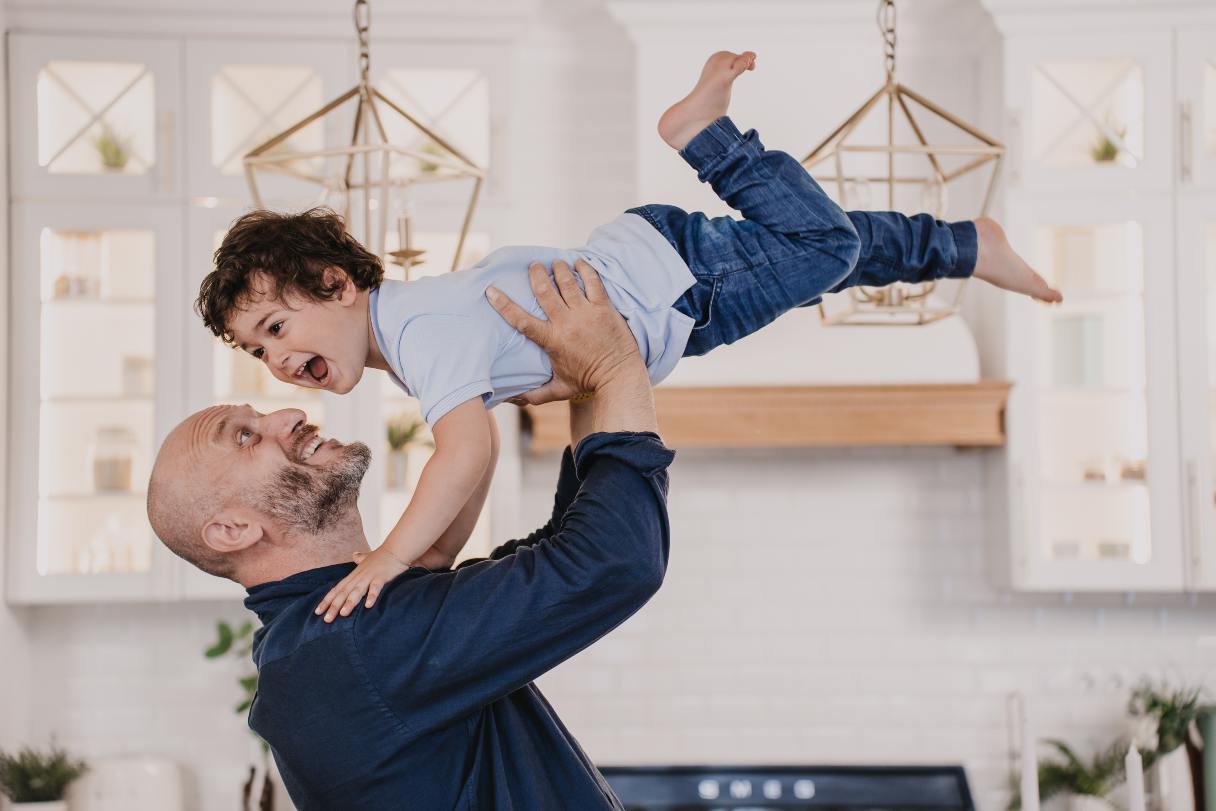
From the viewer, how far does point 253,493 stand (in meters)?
1.64

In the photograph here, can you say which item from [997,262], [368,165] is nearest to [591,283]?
[997,262]

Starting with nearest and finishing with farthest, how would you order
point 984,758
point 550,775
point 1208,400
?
point 550,775, point 1208,400, point 984,758

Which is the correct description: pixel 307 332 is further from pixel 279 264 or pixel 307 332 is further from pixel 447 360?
pixel 447 360

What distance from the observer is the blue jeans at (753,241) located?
161 centimetres

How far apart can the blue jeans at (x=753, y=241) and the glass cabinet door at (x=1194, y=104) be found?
79.7 inches

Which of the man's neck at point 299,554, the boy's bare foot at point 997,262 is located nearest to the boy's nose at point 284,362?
the man's neck at point 299,554

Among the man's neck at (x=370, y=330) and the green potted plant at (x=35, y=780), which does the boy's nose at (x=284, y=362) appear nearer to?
the man's neck at (x=370, y=330)

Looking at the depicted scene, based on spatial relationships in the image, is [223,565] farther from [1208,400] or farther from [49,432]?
[1208,400]

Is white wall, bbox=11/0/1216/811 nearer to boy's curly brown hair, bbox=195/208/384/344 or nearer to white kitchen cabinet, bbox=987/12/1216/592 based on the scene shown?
white kitchen cabinet, bbox=987/12/1216/592

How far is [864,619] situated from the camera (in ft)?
12.2

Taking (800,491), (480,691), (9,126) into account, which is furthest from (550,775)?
(9,126)

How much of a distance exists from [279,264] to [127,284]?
1.89 metres

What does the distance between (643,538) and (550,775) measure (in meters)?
0.40

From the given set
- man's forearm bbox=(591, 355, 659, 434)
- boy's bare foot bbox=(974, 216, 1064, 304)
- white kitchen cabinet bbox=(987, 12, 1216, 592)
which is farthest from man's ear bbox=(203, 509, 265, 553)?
white kitchen cabinet bbox=(987, 12, 1216, 592)
